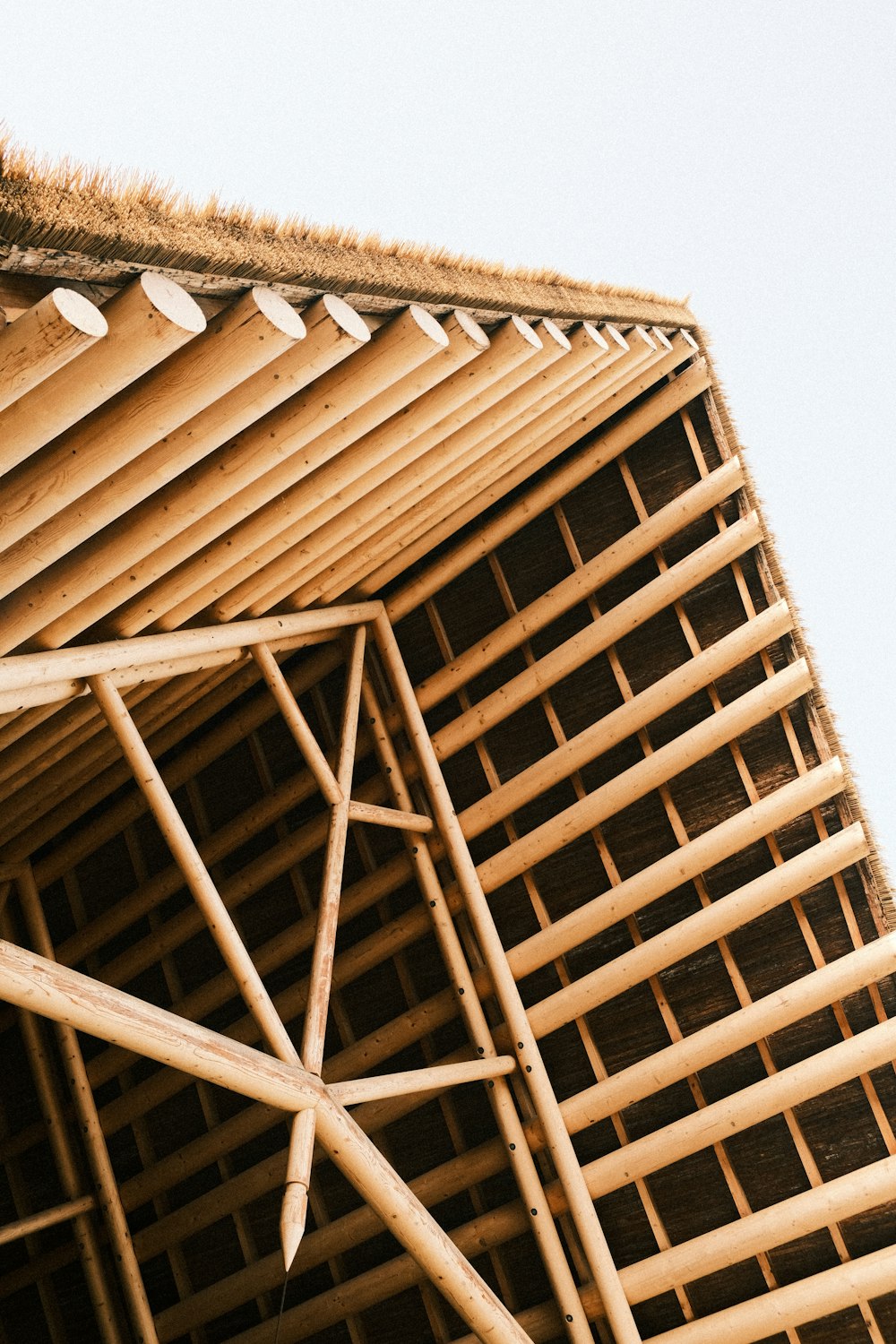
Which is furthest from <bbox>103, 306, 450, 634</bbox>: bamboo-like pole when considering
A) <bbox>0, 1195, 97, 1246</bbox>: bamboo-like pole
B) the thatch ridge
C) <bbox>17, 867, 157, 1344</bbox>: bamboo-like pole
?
<bbox>0, 1195, 97, 1246</bbox>: bamboo-like pole

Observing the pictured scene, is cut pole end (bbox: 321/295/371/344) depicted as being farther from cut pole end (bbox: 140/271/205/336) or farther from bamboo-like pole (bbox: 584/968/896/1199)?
bamboo-like pole (bbox: 584/968/896/1199)

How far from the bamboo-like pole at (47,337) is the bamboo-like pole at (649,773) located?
2900mm

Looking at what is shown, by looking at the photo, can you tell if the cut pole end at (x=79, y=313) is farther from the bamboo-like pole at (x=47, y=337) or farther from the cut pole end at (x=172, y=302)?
the cut pole end at (x=172, y=302)

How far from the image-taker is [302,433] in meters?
2.76

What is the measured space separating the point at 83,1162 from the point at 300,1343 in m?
1.17

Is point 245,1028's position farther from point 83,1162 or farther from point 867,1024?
point 867,1024

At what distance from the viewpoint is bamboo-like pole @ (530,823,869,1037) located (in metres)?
3.98

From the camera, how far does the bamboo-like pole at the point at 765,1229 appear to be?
375 cm

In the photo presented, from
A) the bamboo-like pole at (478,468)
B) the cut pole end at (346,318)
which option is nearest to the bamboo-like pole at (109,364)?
the cut pole end at (346,318)

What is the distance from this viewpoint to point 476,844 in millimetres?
4520

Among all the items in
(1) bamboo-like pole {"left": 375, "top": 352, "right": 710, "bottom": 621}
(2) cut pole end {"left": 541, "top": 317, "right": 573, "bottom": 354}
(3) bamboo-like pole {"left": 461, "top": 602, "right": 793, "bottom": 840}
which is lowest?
(3) bamboo-like pole {"left": 461, "top": 602, "right": 793, "bottom": 840}

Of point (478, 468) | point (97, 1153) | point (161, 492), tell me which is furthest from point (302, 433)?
point (97, 1153)

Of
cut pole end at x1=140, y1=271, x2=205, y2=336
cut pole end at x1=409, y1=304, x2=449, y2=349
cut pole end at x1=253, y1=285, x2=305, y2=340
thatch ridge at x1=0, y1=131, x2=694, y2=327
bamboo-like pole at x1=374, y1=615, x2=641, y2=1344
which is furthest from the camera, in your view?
bamboo-like pole at x1=374, y1=615, x2=641, y2=1344

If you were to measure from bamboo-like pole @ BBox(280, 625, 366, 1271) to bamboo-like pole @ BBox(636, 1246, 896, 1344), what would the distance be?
1478 millimetres
